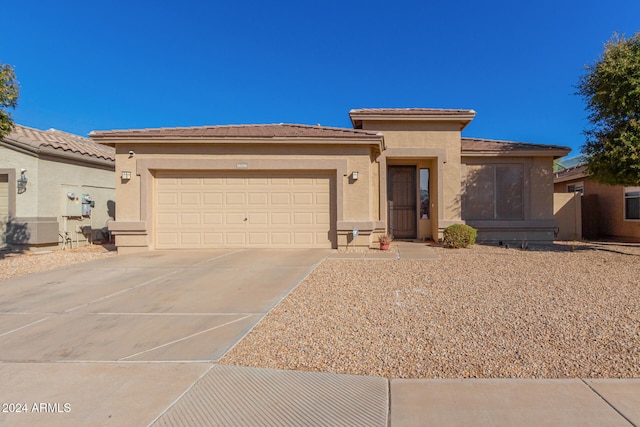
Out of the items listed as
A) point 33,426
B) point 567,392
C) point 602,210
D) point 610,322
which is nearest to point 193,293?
point 33,426

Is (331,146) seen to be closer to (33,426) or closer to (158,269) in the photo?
(158,269)

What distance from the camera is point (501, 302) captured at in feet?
18.2

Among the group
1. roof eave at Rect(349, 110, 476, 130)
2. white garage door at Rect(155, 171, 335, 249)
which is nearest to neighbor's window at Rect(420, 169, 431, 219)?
roof eave at Rect(349, 110, 476, 130)

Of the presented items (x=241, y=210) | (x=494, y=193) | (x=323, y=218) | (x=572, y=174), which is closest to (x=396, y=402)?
(x=323, y=218)

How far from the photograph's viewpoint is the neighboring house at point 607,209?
14.7m

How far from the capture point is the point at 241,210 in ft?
38.3

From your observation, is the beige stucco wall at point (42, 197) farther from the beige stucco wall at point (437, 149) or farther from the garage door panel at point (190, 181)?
the beige stucco wall at point (437, 149)

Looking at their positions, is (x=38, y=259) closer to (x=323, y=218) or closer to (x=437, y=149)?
(x=323, y=218)

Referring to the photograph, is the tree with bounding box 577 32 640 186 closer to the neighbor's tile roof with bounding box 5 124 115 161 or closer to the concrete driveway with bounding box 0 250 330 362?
the concrete driveway with bounding box 0 250 330 362

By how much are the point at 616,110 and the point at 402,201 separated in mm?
6817

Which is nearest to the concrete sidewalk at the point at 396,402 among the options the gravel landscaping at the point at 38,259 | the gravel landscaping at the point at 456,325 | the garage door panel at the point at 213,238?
the gravel landscaping at the point at 456,325

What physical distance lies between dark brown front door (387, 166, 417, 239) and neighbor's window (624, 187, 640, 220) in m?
8.83

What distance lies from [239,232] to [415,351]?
8.63m

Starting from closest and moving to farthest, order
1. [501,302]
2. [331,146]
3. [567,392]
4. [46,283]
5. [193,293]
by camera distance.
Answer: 1. [567,392]
2. [501,302]
3. [193,293]
4. [46,283]
5. [331,146]
